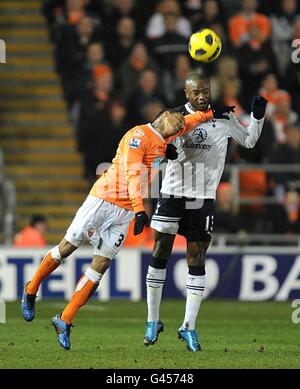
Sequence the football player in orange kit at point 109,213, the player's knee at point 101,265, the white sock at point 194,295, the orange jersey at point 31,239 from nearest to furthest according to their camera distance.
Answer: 1. the football player in orange kit at point 109,213
2. the player's knee at point 101,265
3. the white sock at point 194,295
4. the orange jersey at point 31,239

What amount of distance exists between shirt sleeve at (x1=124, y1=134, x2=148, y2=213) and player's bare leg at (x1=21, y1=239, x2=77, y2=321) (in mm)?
819

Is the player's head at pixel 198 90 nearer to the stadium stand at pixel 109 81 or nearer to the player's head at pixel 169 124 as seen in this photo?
the player's head at pixel 169 124

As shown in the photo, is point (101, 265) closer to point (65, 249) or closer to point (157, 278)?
point (65, 249)

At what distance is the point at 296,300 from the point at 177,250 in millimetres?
1829

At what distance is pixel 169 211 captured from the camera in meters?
11.5

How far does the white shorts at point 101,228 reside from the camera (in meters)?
11.2


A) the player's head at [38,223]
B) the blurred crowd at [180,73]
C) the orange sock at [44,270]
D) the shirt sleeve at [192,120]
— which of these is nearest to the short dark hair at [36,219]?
the player's head at [38,223]

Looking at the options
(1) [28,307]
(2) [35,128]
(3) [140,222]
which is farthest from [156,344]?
(2) [35,128]

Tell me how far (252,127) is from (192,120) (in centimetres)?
62

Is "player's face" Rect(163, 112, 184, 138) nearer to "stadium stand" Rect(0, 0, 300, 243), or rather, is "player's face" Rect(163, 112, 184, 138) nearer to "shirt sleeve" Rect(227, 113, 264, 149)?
"shirt sleeve" Rect(227, 113, 264, 149)
